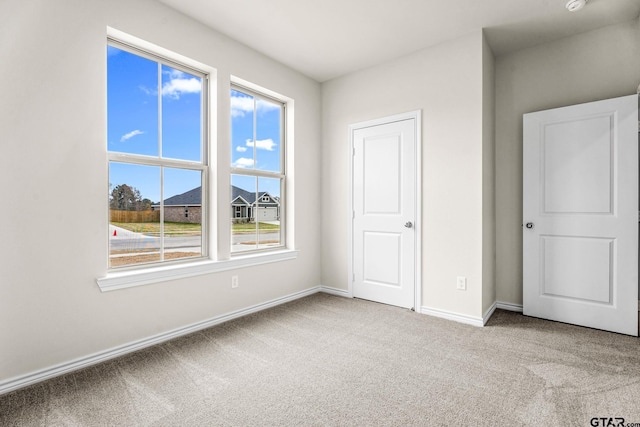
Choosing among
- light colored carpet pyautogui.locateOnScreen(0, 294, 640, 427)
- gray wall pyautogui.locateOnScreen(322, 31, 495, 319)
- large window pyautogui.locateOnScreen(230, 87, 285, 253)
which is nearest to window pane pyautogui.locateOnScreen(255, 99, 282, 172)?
large window pyautogui.locateOnScreen(230, 87, 285, 253)

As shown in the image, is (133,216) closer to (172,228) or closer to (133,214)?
(133,214)

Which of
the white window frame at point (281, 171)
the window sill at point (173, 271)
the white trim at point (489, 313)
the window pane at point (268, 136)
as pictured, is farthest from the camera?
the window pane at point (268, 136)

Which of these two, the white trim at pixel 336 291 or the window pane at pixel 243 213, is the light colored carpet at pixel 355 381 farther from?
the white trim at pixel 336 291

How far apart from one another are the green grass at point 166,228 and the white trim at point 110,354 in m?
0.82

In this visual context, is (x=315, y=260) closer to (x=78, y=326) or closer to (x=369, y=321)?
(x=369, y=321)

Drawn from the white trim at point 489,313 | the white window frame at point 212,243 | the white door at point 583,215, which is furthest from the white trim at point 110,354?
the white door at point 583,215

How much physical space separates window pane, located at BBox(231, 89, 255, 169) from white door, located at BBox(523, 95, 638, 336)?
9.37 feet

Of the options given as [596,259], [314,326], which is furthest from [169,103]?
[596,259]

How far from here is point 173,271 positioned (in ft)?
8.78

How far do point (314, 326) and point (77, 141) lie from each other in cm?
237

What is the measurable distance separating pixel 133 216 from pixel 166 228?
0.28 m

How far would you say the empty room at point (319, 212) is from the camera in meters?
1.92

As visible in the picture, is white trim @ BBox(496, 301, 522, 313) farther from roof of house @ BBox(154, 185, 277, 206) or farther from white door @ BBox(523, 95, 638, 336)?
roof of house @ BBox(154, 185, 277, 206)

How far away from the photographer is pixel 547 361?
2270 mm
